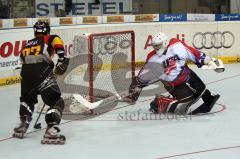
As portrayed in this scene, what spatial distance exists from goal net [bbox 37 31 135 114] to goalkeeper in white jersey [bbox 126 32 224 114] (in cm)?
89

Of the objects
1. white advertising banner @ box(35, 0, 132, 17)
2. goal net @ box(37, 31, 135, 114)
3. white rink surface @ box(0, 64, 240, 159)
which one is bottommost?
white rink surface @ box(0, 64, 240, 159)

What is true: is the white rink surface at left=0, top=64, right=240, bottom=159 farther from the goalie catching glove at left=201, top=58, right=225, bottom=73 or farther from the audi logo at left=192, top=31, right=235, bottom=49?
the audi logo at left=192, top=31, right=235, bottom=49

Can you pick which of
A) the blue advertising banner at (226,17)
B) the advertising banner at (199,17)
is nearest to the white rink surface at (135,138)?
the advertising banner at (199,17)

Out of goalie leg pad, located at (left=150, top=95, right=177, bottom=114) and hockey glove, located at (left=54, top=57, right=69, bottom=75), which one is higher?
hockey glove, located at (left=54, top=57, right=69, bottom=75)

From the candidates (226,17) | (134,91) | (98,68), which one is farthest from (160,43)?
(226,17)

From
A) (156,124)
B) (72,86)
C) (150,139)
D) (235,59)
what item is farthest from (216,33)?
(150,139)

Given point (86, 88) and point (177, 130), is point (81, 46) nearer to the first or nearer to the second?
point (86, 88)

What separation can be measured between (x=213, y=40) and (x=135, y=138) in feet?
22.6

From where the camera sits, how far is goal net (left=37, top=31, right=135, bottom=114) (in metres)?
7.29

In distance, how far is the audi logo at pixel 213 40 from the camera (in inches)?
477

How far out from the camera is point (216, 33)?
12.2 m

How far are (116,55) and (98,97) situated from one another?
120 centimetres

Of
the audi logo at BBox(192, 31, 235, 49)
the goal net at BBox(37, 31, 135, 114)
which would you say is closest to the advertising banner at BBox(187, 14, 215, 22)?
the audi logo at BBox(192, 31, 235, 49)

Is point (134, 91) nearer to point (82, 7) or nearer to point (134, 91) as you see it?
point (134, 91)
